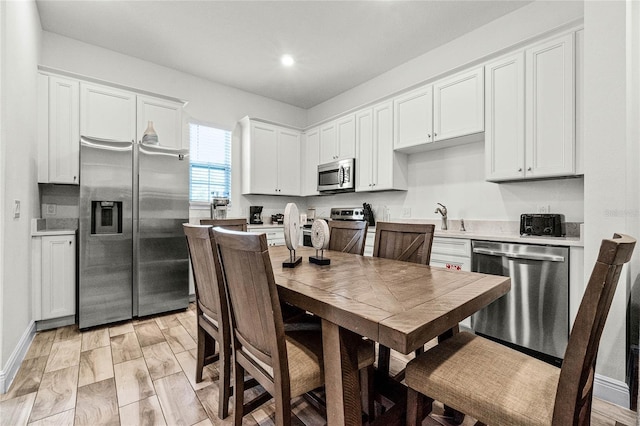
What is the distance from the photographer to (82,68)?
330cm

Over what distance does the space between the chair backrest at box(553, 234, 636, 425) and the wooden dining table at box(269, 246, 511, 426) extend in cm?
31

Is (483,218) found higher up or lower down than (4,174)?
lower down

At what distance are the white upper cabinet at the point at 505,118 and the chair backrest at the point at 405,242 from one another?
1.22 meters

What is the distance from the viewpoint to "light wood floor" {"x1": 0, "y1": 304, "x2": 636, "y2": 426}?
62.4 inches

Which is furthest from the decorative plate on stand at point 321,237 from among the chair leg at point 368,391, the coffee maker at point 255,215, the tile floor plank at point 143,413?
the coffee maker at point 255,215

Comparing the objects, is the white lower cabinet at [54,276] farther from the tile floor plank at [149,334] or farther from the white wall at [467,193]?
the white wall at [467,193]

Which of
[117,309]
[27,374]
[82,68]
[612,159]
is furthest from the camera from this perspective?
[82,68]

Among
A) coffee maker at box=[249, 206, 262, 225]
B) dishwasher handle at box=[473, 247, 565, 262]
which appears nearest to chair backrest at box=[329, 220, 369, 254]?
dishwasher handle at box=[473, 247, 565, 262]

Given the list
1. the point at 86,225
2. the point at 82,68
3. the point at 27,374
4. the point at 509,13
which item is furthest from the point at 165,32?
the point at 509,13

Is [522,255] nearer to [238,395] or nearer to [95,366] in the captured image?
[238,395]

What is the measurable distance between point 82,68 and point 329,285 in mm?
3872

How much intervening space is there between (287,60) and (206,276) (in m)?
3.04

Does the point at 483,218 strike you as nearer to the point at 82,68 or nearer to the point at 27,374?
the point at 27,374

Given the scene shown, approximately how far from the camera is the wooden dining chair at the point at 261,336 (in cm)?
105
